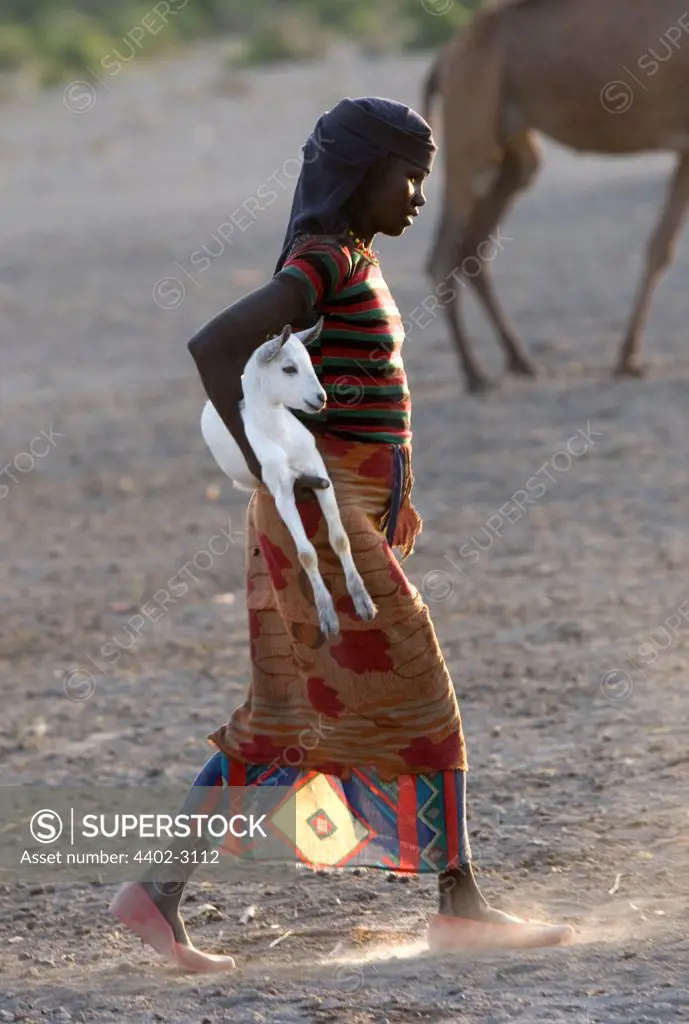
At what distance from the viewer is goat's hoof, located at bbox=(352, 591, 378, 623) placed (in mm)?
3393

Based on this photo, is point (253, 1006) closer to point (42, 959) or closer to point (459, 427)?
Result: point (42, 959)

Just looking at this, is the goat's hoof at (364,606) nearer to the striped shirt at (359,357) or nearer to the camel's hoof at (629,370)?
the striped shirt at (359,357)

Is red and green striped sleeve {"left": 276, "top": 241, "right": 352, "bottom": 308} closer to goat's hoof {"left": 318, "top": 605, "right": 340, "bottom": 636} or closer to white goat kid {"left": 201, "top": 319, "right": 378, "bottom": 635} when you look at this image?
white goat kid {"left": 201, "top": 319, "right": 378, "bottom": 635}

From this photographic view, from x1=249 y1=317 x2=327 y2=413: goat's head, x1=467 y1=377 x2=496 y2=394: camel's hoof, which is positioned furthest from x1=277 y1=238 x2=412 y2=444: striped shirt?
x1=467 y1=377 x2=496 y2=394: camel's hoof

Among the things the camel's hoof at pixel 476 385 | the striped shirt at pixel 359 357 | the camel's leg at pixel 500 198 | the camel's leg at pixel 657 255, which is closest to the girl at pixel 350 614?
the striped shirt at pixel 359 357

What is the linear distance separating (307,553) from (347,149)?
72cm

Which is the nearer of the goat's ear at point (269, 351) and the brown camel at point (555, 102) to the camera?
the goat's ear at point (269, 351)

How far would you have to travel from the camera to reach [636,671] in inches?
220

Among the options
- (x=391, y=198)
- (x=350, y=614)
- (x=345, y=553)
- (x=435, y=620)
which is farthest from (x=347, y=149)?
(x=435, y=620)

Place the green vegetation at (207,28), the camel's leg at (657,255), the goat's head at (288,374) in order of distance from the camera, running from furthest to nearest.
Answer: the green vegetation at (207,28)
the camel's leg at (657,255)
the goat's head at (288,374)

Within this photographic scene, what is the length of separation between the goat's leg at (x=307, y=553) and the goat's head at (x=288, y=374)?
0.52ft

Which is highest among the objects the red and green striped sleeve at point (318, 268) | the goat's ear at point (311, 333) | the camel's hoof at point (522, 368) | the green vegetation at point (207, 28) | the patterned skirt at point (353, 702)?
the green vegetation at point (207, 28)

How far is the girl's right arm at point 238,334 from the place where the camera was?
332 cm

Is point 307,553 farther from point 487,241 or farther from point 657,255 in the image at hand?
point 487,241
